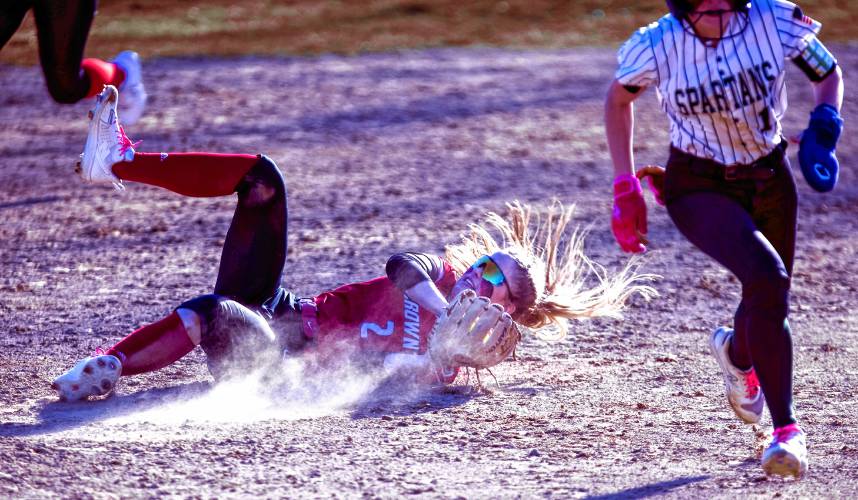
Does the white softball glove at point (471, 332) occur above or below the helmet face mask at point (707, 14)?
below

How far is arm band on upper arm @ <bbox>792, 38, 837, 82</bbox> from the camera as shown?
3.89m

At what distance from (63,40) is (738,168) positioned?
262cm

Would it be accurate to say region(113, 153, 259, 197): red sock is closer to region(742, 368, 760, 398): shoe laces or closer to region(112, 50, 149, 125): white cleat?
region(112, 50, 149, 125): white cleat

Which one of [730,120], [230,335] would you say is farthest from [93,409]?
[730,120]

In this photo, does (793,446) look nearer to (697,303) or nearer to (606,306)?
(606,306)

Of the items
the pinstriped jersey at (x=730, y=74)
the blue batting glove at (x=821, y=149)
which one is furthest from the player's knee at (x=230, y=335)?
the blue batting glove at (x=821, y=149)

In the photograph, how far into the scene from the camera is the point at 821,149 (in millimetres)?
3822

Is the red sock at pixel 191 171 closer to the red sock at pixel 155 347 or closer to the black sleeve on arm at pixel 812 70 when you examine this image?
the red sock at pixel 155 347

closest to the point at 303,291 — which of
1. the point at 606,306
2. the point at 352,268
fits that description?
the point at 352,268

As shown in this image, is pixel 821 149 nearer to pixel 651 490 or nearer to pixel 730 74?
pixel 730 74

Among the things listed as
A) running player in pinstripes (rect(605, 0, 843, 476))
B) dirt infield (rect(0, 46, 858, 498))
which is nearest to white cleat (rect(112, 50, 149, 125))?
dirt infield (rect(0, 46, 858, 498))

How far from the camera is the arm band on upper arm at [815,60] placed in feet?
12.8

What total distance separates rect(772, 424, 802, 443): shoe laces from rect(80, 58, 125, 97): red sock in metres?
2.99

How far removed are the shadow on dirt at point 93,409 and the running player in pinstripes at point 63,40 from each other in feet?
4.18
